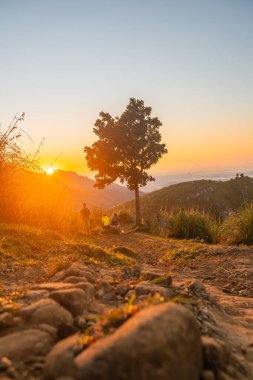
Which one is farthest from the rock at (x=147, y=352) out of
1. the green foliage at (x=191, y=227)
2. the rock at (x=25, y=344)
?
the green foliage at (x=191, y=227)

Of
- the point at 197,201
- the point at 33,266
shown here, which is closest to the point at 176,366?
the point at 33,266

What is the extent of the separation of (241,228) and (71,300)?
9983 millimetres

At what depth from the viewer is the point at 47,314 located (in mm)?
2430

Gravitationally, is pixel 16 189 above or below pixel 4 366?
above

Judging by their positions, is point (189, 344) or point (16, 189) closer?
point (189, 344)

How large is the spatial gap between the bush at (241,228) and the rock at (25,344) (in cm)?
1001

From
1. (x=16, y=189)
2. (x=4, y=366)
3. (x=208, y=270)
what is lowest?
(x=208, y=270)

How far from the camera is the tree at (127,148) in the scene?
88.3ft

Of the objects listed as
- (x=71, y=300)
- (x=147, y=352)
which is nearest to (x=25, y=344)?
(x=71, y=300)

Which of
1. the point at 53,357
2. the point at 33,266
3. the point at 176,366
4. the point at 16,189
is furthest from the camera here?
the point at 16,189

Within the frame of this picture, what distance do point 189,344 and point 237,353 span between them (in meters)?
1.20

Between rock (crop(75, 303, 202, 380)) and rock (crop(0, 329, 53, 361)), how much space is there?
415mm

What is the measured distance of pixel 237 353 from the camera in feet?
9.37

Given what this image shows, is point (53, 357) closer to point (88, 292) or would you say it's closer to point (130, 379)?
point (130, 379)
